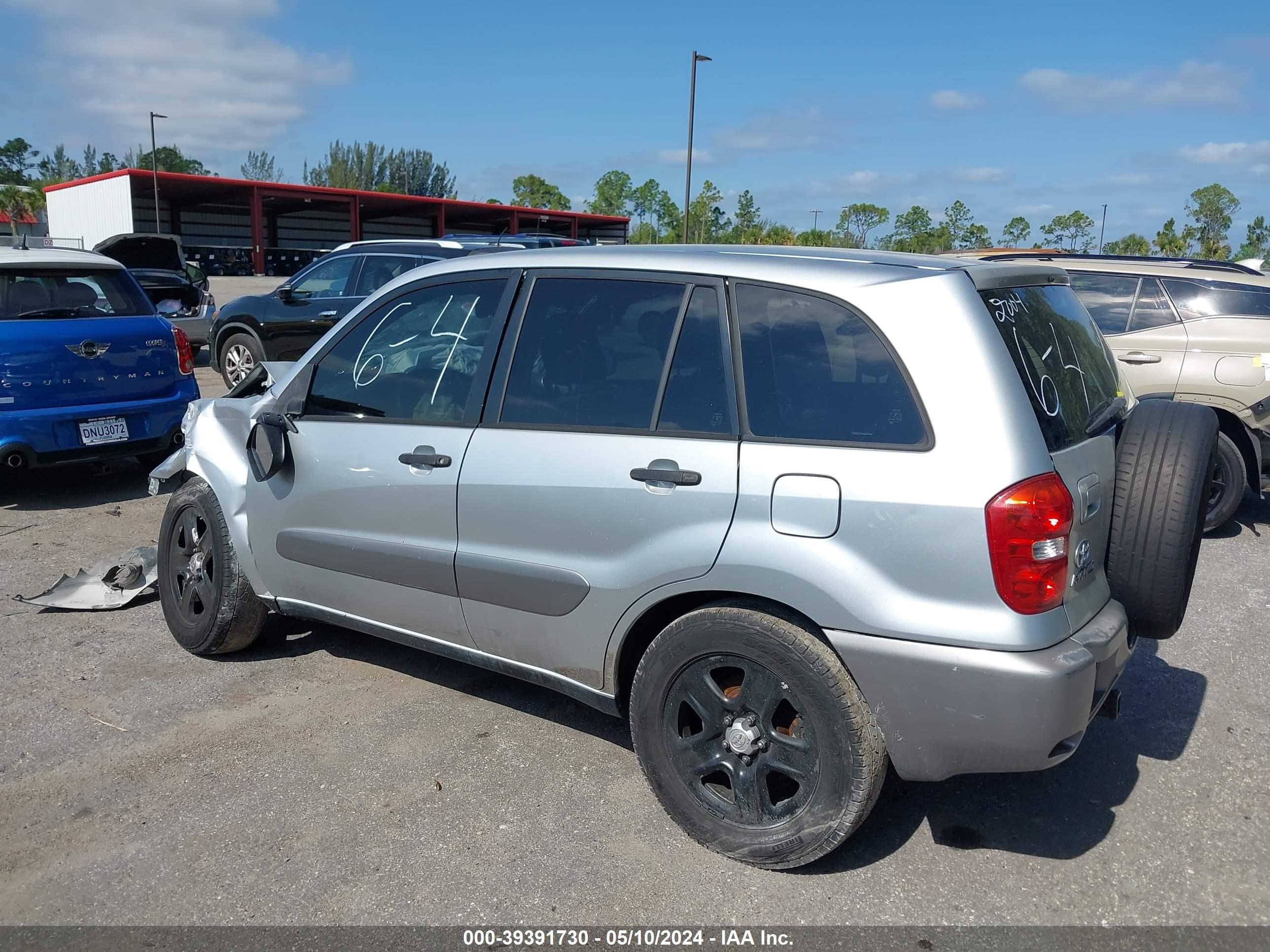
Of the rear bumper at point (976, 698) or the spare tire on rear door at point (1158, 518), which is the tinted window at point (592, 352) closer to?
the rear bumper at point (976, 698)

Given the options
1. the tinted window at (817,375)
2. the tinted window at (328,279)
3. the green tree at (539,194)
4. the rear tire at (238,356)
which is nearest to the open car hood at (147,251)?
the rear tire at (238,356)

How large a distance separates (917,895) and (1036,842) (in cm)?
54

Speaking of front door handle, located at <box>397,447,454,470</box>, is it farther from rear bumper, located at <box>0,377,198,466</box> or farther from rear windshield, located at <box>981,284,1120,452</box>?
rear bumper, located at <box>0,377,198,466</box>

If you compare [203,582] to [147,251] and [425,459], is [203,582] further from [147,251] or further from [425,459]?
[147,251]

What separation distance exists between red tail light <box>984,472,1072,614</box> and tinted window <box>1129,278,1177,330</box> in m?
5.35

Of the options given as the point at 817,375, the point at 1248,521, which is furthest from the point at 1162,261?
the point at 817,375

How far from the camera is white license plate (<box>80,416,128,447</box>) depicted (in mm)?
7016

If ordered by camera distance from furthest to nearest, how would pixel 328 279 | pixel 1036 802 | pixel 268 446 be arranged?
pixel 328 279, pixel 268 446, pixel 1036 802

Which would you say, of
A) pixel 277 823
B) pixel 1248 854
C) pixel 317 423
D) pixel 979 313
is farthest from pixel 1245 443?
pixel 277 823

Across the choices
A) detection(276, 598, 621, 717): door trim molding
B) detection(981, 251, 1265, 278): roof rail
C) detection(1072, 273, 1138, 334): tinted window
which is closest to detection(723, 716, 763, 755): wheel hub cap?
detection(276, 598, 621, 717): door trim molding

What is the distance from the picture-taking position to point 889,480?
2709 mm

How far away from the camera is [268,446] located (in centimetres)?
416

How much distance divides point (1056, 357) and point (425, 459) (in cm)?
213

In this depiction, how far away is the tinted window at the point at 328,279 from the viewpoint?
11461mm
